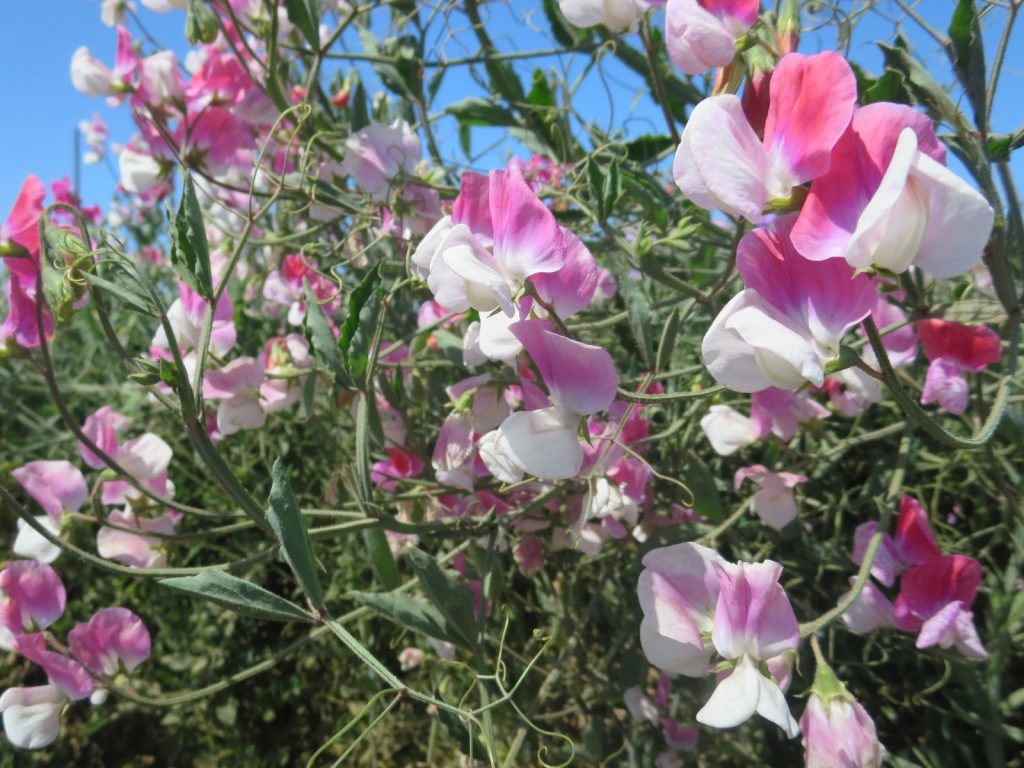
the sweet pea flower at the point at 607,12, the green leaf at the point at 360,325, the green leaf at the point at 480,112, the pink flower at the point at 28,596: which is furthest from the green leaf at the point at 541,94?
the pink flower at the point at 28,596

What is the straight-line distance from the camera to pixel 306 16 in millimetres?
917

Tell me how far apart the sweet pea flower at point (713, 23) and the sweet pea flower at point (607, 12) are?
0.15 meters

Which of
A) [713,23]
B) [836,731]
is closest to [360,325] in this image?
[713,23]

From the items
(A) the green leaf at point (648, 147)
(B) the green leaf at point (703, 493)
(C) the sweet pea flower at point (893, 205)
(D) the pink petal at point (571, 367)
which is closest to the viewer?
(C) the sweet pea flower at point (893, 205)

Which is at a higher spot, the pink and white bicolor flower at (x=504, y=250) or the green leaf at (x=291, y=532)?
the pink and white bicolor flower at (x=504, y=250)

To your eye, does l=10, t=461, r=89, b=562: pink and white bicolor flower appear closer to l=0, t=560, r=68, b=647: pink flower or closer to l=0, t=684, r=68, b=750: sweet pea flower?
l=0, t=560, r=68, b=647: pink flower

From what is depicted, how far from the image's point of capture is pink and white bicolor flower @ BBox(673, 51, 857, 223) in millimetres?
403

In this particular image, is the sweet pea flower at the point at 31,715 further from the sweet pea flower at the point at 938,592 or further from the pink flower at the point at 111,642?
the sweet pea flower at the point at 938,592

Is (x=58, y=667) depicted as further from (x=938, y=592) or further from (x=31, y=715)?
(x=938, y=592)

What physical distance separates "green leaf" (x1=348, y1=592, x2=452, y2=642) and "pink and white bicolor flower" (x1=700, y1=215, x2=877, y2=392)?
37 centimetres

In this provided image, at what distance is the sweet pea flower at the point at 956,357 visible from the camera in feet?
2.29

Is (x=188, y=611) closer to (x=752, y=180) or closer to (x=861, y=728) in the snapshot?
(x=861, y=728)

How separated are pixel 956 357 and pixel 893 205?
0.41 metres

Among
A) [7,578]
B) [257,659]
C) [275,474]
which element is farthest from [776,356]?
[257,659]
